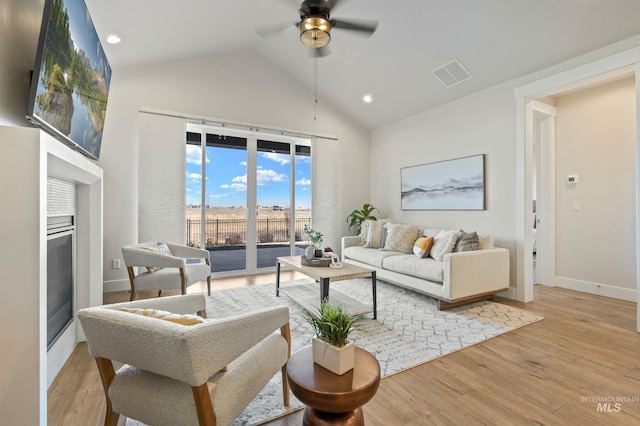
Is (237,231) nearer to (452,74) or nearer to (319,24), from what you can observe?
(319,24)

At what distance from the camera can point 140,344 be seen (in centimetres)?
109

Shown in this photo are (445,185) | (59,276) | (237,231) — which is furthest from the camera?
(237,231)

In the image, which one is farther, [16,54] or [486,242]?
[486,242]

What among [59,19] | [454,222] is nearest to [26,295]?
[59,19]

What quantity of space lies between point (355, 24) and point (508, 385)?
9.87 feet

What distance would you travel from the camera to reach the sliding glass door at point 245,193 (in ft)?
15.8

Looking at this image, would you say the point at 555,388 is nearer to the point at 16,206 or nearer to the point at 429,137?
the point at 16,206

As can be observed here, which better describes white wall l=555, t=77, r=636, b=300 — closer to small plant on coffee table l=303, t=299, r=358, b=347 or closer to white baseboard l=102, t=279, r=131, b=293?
small plant on coffee table l=303, t=299, r=358, b=347

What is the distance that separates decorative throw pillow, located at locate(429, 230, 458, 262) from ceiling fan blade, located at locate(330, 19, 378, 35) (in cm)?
248

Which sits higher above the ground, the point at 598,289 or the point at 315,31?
the point at 315,31

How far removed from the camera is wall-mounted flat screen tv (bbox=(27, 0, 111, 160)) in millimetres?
1613

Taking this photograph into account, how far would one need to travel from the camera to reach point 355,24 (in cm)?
266

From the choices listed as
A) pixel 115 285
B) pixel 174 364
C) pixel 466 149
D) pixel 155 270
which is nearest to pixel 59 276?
pixel 155 270

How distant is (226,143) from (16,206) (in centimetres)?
389
